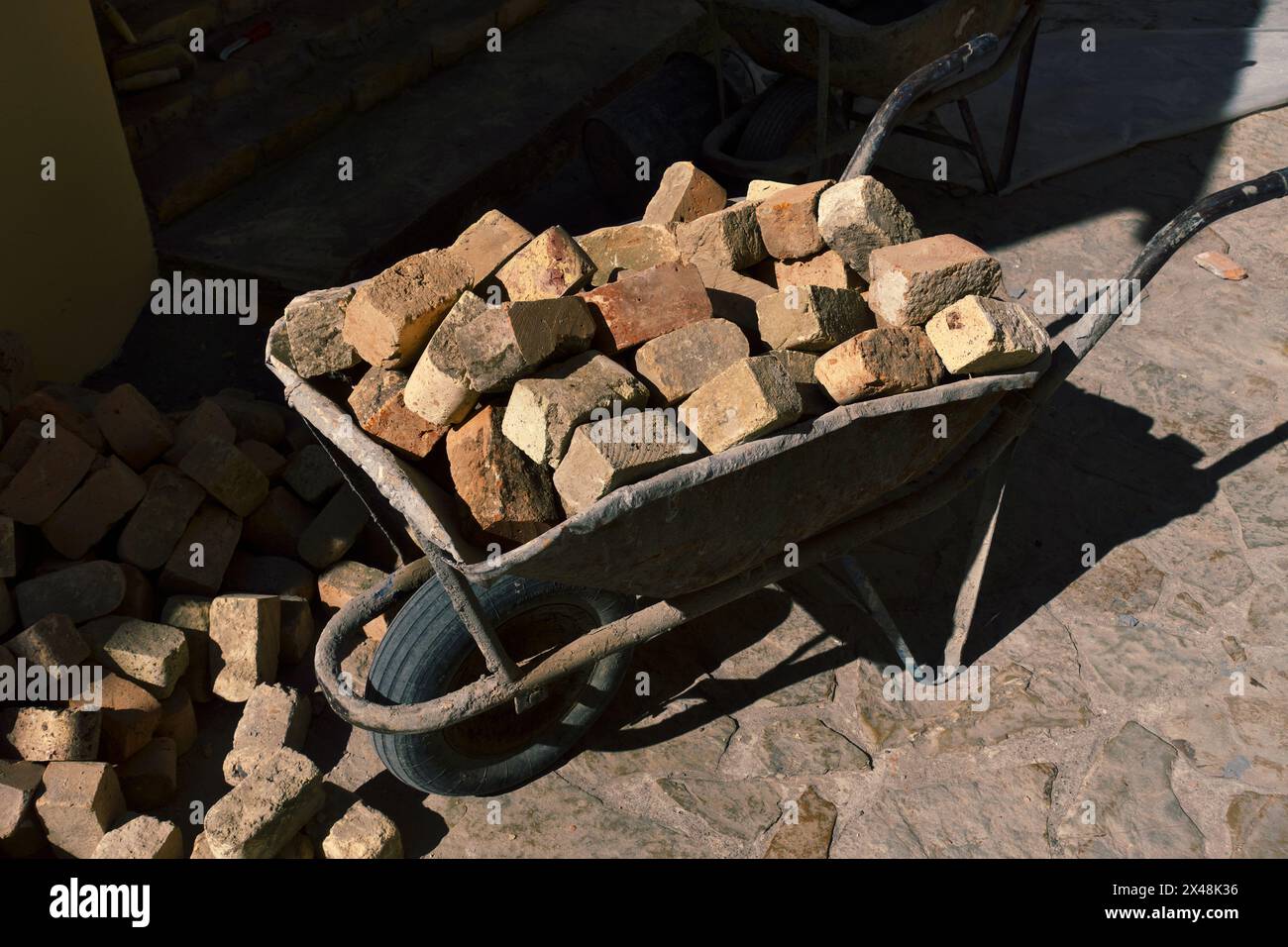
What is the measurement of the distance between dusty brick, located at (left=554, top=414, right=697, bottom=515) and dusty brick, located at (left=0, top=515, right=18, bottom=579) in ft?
5.96

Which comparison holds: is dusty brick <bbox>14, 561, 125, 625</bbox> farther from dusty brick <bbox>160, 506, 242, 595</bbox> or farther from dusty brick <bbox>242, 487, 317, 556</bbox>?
dusty brick <bbox>242, 487, 317, 556</bbox>

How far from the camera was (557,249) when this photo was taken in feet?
9.25

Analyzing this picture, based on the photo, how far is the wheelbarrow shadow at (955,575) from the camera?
11.8 feet

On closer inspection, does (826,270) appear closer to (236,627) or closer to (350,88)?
(236,627)

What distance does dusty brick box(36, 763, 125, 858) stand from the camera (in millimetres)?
2994

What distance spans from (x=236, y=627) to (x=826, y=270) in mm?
1929

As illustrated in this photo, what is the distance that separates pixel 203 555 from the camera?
362 centimetres

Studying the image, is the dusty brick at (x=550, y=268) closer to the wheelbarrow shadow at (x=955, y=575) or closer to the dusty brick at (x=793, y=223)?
the dusty brick at (x=793, y=223)

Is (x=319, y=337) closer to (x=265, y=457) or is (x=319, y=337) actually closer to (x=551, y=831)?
(x=265, y=457)

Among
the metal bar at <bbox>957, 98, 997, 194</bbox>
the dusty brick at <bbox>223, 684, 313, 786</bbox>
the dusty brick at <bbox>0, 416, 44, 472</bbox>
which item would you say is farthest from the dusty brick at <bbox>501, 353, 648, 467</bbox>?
the metal bar at <bbox>957, 98, 997, 194</bbox>

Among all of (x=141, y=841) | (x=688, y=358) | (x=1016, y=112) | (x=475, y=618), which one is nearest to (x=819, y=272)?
(x=688, y=358)

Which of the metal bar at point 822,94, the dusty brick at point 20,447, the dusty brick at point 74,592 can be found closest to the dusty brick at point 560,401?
the dusty brick at point 74,592

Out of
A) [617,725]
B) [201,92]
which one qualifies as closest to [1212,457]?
[617,725]

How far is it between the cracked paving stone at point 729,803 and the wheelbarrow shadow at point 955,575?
0.20 m
